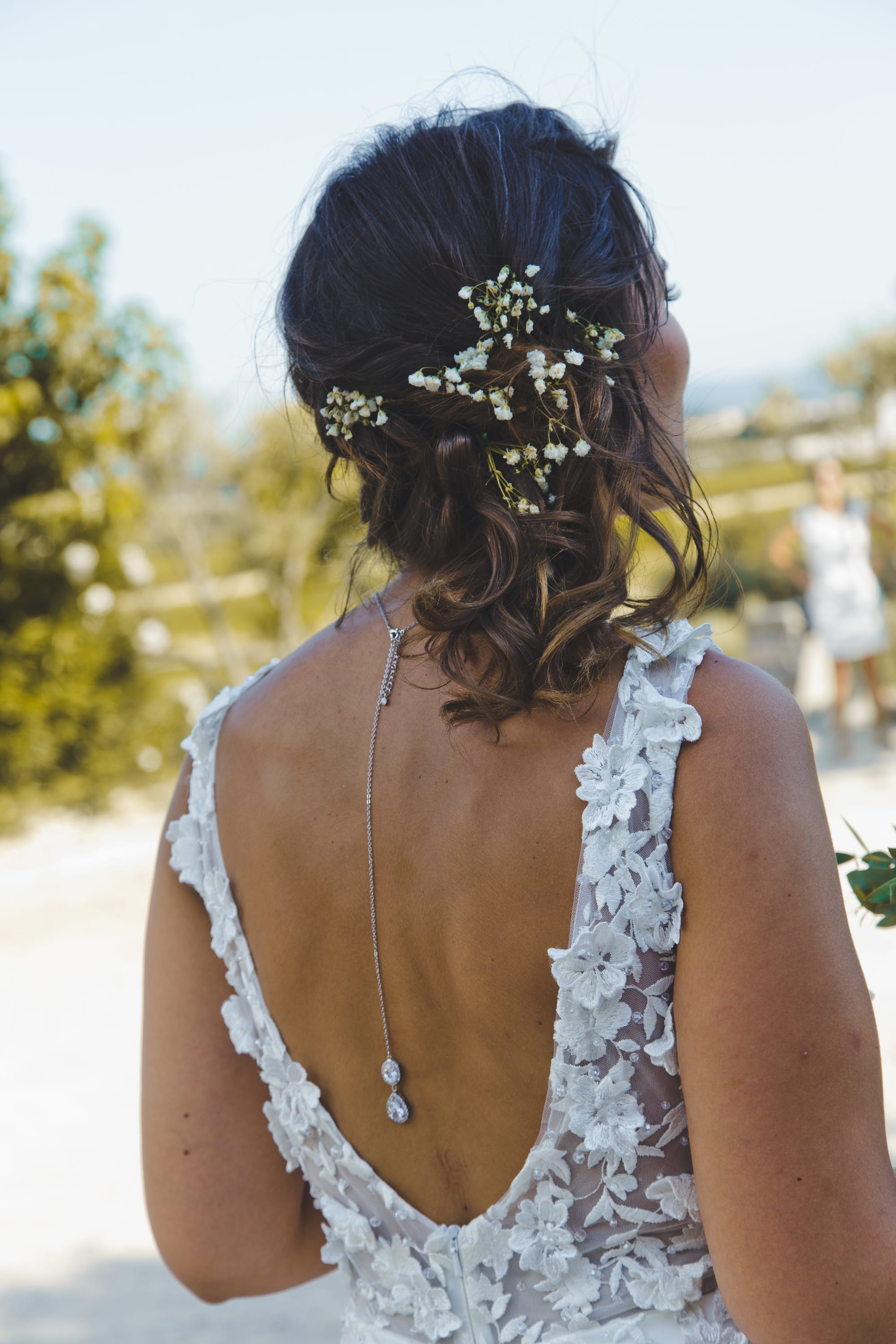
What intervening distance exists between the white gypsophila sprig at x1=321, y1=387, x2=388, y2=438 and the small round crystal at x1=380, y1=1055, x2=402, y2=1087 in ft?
2.28

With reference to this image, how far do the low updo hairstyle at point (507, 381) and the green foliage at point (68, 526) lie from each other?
767 centimetres

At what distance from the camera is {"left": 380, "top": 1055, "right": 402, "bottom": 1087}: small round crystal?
1246 millimetres

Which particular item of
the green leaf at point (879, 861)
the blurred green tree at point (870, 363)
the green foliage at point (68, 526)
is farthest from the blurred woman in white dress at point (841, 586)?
the blurred green tree at point (870, 363)

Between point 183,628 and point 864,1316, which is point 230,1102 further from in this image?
point 183,628

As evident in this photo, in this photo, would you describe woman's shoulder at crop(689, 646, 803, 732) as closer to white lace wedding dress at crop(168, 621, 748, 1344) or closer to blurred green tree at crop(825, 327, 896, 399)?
white lace wedding dress at crop(168, 621, 748, 1344)

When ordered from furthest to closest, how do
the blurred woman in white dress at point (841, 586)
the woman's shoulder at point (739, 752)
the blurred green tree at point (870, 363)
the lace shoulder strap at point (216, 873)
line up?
the blurred green tree at point (870, 363), the blurred woman in white dress at point (841, 586), the lace shoulder strap at point (216, 873), the woman's shoulder at point (739, 752)

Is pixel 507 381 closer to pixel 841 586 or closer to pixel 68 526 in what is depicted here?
pixel 841 586

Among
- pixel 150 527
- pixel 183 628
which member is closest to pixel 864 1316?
pixel 150 527

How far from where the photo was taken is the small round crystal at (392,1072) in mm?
1246

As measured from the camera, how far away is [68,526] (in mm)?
8906

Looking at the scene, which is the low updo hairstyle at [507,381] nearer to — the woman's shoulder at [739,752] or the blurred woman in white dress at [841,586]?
the woman's shoulder at [739,752]

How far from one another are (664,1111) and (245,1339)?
9.32ft

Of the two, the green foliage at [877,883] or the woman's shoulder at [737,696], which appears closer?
the woman's shoulder at [737,696]

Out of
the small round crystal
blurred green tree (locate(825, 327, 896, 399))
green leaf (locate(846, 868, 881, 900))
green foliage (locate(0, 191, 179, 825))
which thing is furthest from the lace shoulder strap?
blurred green tree (locate(825, 327, 896, 399))
